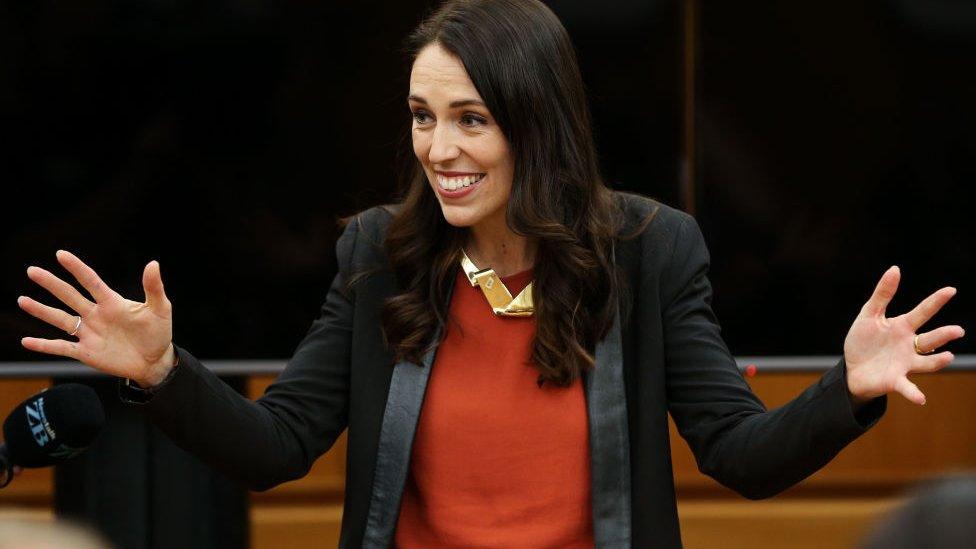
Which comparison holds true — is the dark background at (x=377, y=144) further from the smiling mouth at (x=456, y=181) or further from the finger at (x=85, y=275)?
the finger at (x=85, y=275)

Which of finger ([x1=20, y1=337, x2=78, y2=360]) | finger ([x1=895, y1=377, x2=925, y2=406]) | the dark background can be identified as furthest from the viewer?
the dark background

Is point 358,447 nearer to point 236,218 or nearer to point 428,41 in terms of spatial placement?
point 428,41

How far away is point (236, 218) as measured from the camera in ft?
10.8

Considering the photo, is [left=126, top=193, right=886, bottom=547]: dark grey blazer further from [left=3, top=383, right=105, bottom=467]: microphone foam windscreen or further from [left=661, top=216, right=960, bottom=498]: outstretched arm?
[left=3, top=383, right=105, bottom=467]: microphone foam windscreen

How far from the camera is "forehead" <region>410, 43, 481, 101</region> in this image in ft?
7.56

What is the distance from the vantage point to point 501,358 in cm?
234

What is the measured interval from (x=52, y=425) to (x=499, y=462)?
65 centimetres

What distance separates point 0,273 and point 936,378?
7.25 feet

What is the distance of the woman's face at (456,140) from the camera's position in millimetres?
2305

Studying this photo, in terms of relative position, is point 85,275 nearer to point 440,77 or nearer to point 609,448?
point 440,77

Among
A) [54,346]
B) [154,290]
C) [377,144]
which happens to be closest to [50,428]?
[54,346]

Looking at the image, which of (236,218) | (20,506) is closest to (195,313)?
(236,218)

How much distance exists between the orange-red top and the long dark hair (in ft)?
0.17

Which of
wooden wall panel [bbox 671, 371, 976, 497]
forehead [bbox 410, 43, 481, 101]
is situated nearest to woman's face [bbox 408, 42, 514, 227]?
forehead [bbox 410, 43, 481, 101]
